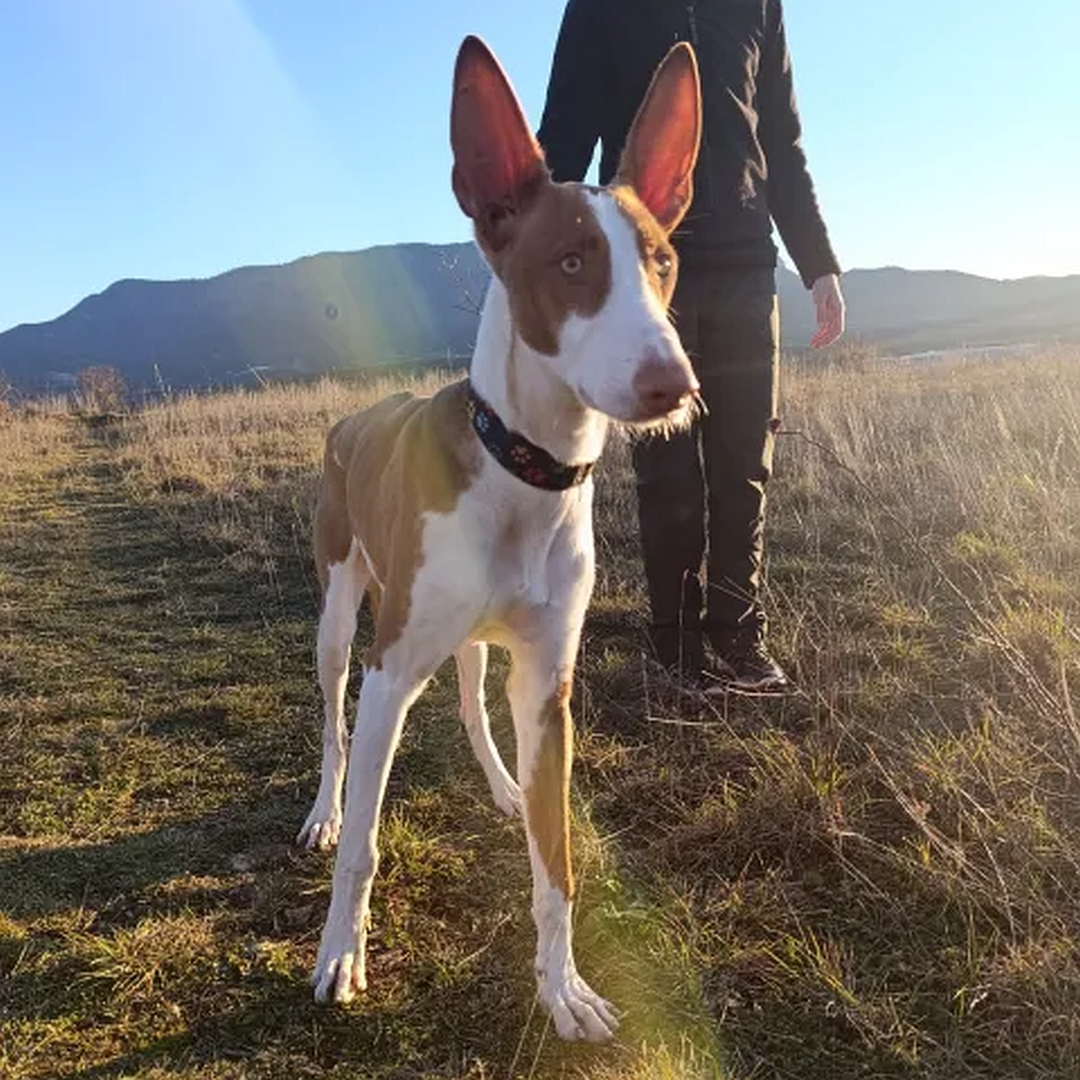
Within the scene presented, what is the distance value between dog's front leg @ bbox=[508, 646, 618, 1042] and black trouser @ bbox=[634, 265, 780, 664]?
1762 mm

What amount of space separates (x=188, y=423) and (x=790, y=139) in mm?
12191

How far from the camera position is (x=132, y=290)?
16412cm

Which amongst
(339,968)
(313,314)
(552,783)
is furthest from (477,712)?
(313,314)

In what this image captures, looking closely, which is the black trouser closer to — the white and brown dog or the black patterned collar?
the white and brown dog

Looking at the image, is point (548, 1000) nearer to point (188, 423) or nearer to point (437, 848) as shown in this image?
point (437, 848)

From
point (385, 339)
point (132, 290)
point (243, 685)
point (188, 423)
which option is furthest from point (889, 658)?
point (132, 290)

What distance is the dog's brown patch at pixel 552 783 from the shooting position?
8.74 ft

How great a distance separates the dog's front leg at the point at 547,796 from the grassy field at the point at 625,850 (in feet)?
0.42

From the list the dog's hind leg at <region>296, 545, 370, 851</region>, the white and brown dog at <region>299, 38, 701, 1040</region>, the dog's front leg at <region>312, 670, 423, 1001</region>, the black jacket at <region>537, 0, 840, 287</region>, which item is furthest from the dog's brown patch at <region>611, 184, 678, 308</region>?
the dog's hind leg at <region>296, 545, 370, 851</region>

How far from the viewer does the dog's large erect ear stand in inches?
107

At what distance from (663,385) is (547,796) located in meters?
1.17

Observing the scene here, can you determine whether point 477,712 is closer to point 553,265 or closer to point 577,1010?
point 577,1010

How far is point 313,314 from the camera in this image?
5187 inches

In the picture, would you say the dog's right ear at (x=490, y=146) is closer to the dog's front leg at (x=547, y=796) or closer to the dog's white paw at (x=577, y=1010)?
the dog's front leg at (x=547, y=796)
